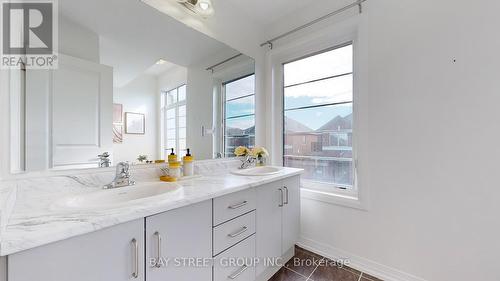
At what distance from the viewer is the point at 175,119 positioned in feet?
4.76

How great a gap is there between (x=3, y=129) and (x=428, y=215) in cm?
239

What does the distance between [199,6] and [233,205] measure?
1.54 metres

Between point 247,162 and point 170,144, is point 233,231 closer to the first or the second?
point 170,144

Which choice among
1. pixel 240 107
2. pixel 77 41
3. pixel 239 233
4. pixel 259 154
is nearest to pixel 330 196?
pixel 259 154

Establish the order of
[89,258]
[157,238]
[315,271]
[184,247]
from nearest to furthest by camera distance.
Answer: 1. [89,258]
2. [157,238]
3. [184,247]
4. [315,271]

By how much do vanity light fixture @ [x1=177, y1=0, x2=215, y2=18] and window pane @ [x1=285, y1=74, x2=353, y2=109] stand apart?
3.70 ft

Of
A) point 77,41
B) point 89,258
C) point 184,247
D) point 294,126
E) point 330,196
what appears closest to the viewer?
point 89,258

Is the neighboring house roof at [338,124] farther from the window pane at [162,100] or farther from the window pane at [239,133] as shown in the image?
the window pane at [162,100]

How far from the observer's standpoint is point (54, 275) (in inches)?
23.3

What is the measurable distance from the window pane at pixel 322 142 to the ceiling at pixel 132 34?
123 cm

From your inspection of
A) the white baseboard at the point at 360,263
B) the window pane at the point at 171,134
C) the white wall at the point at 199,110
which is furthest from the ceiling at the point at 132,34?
the white baseboard at the point at 360,263

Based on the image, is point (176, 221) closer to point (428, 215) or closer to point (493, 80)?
point (428, 215)

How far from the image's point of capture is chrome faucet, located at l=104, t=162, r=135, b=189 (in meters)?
1.08

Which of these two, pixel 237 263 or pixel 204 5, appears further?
pixel 204 5
